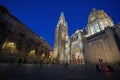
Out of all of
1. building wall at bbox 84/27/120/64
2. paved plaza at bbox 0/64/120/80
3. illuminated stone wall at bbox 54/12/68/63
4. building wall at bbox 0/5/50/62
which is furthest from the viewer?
illuminated stone wall at bbox 54/12/68/63

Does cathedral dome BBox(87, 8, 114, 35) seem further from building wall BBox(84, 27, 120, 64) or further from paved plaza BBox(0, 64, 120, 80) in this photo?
paved plaza BBox(0, 64, 120, 80)

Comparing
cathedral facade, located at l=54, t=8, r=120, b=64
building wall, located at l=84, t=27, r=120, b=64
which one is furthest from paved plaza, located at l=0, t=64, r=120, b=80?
building wall, located at l=84, t=27, r=120, b=64

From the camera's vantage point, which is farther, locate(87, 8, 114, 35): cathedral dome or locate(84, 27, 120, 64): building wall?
locate(87, 8, 114, 35): cathedral dome

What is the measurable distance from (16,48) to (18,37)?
10.6 ft

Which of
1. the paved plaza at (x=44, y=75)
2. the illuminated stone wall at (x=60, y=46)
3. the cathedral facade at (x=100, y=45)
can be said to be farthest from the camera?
the illuminated stone wall at (x=60, y=46)

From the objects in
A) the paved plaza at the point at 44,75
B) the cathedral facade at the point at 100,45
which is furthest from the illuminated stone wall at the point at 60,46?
the paved plaza at the point at 44,75

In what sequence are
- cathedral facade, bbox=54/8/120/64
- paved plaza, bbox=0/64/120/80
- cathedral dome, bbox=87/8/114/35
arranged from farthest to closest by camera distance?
cathedral dome, bbox=87/8/114/35 < cathedral facade, bbox=54/8/120/64 < paved plaza, bbox=0/64/120/80

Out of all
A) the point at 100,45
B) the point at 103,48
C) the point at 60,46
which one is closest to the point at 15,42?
the point at 100,45

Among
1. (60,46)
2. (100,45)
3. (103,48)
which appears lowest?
(103,48)

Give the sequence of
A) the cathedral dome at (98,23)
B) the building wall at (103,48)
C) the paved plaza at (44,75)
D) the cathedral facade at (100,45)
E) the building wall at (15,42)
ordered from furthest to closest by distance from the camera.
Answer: the cathedral dome at (98,23) < the cathedral facade at (100,45) < the building wall at (103,48) < the building wall at (15,42) < the paved plaza at (44,75)

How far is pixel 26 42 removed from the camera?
23.3 metres

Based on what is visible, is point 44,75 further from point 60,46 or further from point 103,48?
point 60,46

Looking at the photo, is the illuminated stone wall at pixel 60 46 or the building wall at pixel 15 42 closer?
the building wall at pixel 15 42

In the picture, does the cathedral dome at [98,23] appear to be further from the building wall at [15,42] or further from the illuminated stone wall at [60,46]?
the building wall at [15,42]
